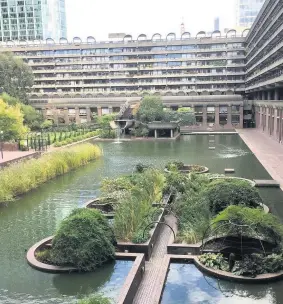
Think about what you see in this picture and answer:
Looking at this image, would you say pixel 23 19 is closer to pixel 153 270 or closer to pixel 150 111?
pixel 150 111

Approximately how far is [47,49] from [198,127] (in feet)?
138

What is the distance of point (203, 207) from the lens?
16469 millimetres

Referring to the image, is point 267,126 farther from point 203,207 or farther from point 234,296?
point 234,296

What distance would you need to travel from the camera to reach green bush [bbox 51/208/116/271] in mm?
13133

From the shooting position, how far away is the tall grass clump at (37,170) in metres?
23.2

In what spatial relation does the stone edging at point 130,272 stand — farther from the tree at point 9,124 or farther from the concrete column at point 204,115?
the concrete column at point 204,115

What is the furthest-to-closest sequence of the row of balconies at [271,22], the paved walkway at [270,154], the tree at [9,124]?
1. the row of balconies at [271,22]
2. the tree at [9,124]
3. the paved walkway at [270,154]

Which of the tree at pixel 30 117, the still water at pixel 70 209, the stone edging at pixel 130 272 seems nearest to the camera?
the stone edging at pixel 130 272

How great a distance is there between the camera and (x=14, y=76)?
7225cm

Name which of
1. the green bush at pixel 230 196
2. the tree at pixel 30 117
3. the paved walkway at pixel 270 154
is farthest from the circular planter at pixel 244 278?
the tree at pixel 30 117

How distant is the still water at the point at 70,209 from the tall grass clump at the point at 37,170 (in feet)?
1.88

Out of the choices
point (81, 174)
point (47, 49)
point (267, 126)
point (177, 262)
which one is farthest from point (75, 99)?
point (177, 262)

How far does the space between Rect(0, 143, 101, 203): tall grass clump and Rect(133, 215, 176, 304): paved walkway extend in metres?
10.3

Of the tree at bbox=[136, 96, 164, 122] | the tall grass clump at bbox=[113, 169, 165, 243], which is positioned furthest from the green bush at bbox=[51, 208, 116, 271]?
the tree at bbox=[136, 96, 164, 122]
